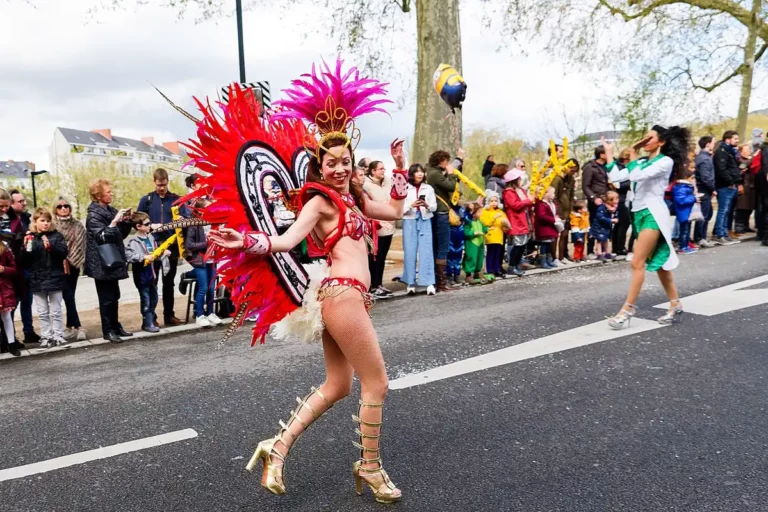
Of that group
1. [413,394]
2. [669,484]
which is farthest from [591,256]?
[669,484]

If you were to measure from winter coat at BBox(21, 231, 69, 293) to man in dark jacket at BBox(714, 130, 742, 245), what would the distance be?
38.9 ft

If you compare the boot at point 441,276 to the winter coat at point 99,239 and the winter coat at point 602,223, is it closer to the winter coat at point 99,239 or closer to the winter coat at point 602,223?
the winter coat at point 602,223

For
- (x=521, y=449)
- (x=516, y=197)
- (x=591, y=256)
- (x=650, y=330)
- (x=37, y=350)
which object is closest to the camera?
(x=521, y=449)

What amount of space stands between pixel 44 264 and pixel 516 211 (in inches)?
263

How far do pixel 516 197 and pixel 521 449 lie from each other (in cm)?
665

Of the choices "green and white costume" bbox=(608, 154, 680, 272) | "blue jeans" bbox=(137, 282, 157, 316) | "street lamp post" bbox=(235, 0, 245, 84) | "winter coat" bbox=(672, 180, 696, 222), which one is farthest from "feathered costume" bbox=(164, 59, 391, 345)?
"street lamp post" bbox=(235, 0, 245, 84)

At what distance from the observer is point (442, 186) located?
29.9 ft

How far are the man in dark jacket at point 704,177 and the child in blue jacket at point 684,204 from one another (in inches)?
27.1

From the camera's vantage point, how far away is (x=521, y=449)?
3.48 metres

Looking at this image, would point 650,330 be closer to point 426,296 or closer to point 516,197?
point 426,296

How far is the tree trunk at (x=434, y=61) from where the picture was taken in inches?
551

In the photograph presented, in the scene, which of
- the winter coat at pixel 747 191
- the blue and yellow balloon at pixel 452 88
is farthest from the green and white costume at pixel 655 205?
the winter coat at pixel 747 191

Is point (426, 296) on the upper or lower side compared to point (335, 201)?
lower

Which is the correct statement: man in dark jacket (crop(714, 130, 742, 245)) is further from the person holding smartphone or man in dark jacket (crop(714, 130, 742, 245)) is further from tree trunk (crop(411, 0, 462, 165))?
the person holding smartphone
